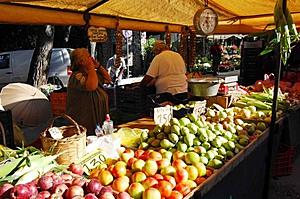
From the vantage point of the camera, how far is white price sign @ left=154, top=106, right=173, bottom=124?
337 centimetres

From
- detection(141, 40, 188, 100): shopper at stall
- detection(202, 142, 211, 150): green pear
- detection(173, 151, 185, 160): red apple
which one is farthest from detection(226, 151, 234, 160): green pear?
detection(141, 40, 188, 100): shopper at stall

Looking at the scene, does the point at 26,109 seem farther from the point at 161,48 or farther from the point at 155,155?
the point at 155,155

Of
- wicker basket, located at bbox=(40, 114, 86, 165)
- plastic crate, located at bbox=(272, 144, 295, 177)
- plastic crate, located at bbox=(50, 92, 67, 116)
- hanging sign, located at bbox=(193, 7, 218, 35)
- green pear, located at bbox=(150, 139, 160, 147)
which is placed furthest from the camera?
plastic crate, located at bbox=(50, 92, 67, 116)

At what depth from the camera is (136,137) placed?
306 cm

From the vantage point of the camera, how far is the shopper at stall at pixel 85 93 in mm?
4293

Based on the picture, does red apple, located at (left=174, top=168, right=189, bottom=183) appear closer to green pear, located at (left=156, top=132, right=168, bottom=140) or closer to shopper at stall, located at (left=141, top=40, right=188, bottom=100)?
green pear, located at (left=156, top=132, right=168, bottom=140)

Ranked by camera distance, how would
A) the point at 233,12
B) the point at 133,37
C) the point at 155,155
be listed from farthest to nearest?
the point at 133,37 → the point at 233,12 → the point at 155,155

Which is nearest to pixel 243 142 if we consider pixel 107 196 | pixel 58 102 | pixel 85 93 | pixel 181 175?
pixel 181 175

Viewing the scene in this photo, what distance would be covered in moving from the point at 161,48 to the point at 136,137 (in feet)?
8.66

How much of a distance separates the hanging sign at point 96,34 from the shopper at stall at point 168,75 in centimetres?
86

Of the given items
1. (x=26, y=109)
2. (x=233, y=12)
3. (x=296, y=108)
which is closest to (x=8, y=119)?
(x=26, y=109)

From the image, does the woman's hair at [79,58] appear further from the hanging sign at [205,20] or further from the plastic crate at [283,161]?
the plastic crate at [283,161]

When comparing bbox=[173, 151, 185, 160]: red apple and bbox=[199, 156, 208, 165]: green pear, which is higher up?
bbox=[173, 151, 185, 160]: red apple

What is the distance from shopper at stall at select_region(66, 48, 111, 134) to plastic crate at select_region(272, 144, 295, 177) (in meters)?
2.43
